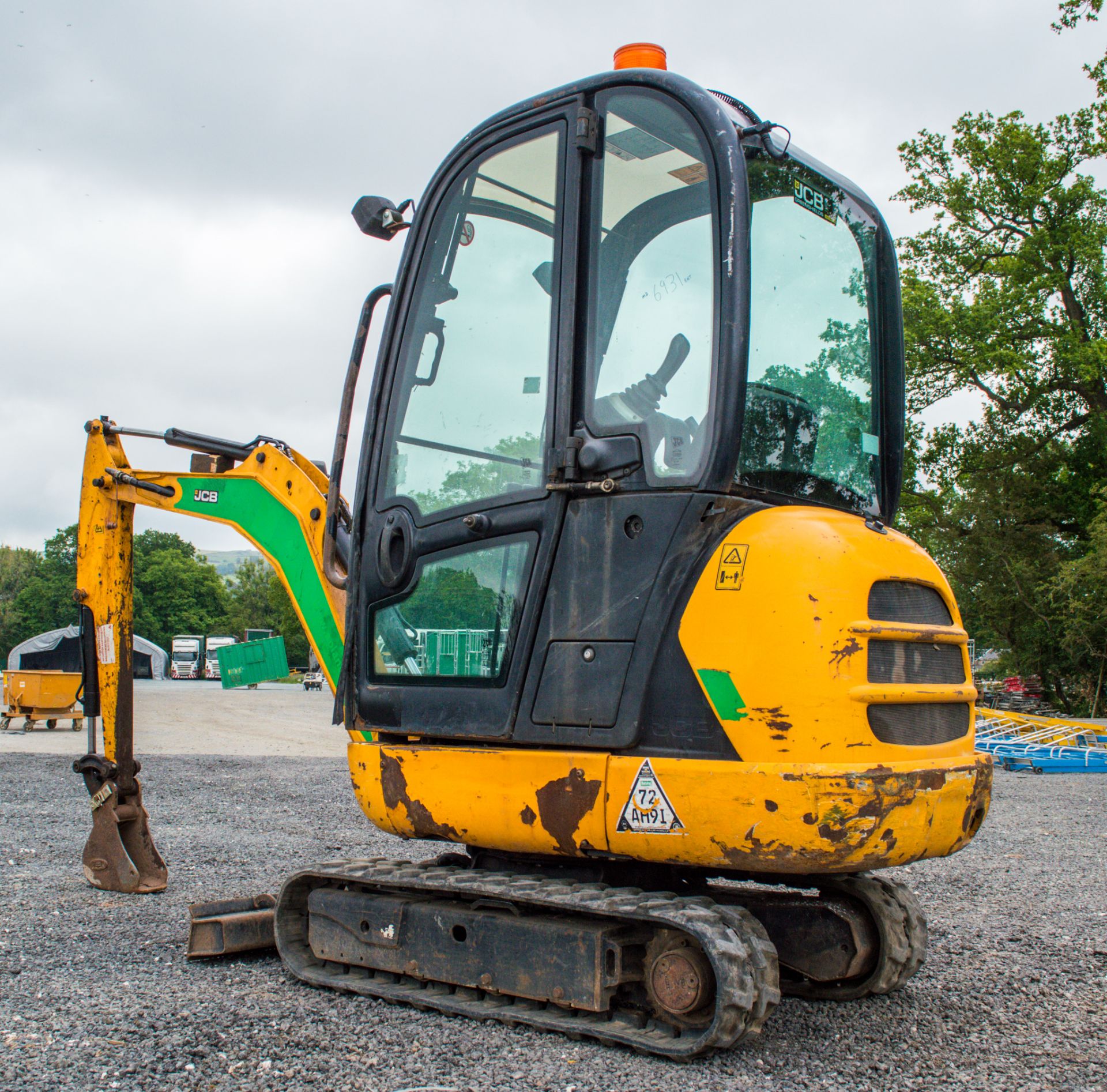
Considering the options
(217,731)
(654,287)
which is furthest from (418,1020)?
(217,731)

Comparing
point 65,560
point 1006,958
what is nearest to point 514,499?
point 1006,958

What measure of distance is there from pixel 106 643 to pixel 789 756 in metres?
3.81

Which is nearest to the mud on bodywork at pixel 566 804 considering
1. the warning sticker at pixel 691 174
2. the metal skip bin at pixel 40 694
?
the warning sticker at pixel 691 174

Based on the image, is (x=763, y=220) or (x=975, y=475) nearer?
(x=763, y=220)

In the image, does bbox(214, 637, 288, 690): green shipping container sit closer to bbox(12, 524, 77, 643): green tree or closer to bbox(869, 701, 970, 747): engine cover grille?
bbox(869, 701, 970, 747): engine cover grille

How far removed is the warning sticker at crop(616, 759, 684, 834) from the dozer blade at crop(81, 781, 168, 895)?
3223mm

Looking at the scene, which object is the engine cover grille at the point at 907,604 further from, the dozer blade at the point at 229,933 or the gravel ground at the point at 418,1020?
the dozer blade at the point at 229,933

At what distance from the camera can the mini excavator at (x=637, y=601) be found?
319 cm

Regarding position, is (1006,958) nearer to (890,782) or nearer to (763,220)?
(890,782)

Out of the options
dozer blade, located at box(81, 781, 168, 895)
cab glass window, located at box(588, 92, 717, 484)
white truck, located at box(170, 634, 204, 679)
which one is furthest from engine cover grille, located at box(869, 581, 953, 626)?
white truck, located at box(170, 634, 204, 679)

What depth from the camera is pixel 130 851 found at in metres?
5.64

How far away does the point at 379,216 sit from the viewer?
164 inches

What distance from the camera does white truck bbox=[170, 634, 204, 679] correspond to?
62.9 meters

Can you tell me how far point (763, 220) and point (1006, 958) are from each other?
328cm
